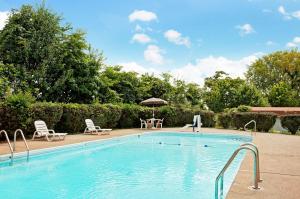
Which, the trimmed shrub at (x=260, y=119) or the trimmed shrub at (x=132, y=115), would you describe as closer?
the trimmed shrub at (x=132, y=115)

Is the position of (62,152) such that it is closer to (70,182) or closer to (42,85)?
(70,182)

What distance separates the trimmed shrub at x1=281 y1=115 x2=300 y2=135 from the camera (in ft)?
77.7

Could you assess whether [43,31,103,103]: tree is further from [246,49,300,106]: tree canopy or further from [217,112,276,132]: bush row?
[246,49,300,106]: tree canopy

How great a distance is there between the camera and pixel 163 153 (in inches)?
516

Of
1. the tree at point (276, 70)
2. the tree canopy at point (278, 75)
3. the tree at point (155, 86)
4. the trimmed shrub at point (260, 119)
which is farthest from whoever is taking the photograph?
the tree at point (276, 70)

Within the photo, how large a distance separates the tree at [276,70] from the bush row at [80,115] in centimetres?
2911

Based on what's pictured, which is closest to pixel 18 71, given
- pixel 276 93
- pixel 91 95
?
pixel 91 95

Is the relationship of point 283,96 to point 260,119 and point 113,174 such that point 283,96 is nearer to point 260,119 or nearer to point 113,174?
point 260,119

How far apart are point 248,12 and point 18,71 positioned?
62.6ft

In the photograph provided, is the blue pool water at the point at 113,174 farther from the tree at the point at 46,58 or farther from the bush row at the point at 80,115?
the tree at the point at 46,58

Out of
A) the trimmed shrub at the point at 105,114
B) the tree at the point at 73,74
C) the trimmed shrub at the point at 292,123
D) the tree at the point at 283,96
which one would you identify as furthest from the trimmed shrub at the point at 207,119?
the tree at the point at 283,96

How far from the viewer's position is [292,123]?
23.8m

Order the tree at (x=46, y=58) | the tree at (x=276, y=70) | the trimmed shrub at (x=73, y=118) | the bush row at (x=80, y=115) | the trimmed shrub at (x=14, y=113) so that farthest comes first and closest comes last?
the tree at (x=276, y=70) → the tree at (x=46, y=58) → the trimmed shrub at (x=73, y=118) → the bush row at (x=80, y=115) → the trimmed shrub at (x=14, y=113)

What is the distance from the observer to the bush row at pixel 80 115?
44.5ft
